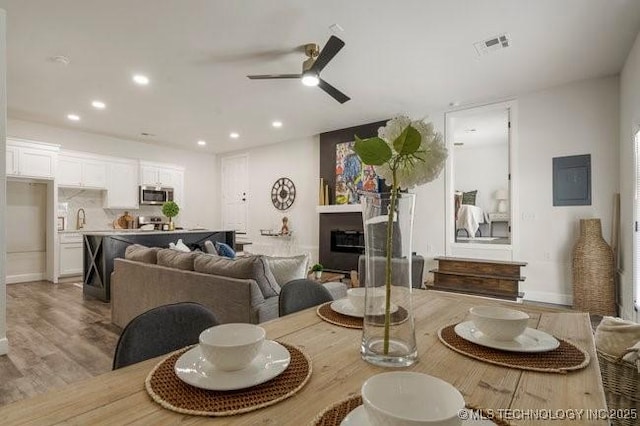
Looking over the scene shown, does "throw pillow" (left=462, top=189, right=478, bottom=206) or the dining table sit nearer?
the dining table

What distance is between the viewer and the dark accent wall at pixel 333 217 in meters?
6.29

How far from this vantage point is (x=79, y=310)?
4.09m

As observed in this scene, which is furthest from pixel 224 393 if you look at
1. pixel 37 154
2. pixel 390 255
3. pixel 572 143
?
pixel 37 154

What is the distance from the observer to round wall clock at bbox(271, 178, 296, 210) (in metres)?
7.53

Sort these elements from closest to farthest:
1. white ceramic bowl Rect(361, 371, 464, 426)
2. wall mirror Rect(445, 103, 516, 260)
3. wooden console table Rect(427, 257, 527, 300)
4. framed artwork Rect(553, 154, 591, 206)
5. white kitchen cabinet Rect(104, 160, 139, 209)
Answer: white ceramic bowl Rect(361, 371, 464, 426) → framed artwork Rect(553, 154, 591, 206) → wooden console table Rect(427, 257, 527, 300) → wall mirror Rect(445, 103, 516, 260) → white kitchen cabinet Rect(104, 160, 139, 209)

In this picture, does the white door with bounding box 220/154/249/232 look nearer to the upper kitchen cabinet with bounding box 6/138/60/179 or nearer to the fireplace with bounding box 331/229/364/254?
the fireplace with bounding box 331/229/364/254

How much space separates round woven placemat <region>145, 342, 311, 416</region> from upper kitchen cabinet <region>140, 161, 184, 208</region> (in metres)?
7.43

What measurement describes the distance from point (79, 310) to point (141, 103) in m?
3.04

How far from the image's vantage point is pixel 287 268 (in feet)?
8.75

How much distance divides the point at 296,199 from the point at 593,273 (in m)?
5.26

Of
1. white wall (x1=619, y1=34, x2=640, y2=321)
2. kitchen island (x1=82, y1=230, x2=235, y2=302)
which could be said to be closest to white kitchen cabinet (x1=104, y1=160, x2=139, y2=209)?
kitchen island (x1=82, y1=230, x2=235, y2=302)

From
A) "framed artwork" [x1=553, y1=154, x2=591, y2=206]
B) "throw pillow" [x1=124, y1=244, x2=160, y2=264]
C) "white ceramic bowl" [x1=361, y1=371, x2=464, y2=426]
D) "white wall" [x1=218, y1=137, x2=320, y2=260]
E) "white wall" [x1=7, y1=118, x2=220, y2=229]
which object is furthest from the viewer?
"white wall" [x1=218, y1=137, x2=320, y2=260]

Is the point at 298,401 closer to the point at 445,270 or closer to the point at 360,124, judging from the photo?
the point at 445,270

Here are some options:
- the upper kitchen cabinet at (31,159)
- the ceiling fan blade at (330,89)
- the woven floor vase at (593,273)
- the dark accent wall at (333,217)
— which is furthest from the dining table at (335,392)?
the upper kitchen cabinet at (31,159)
